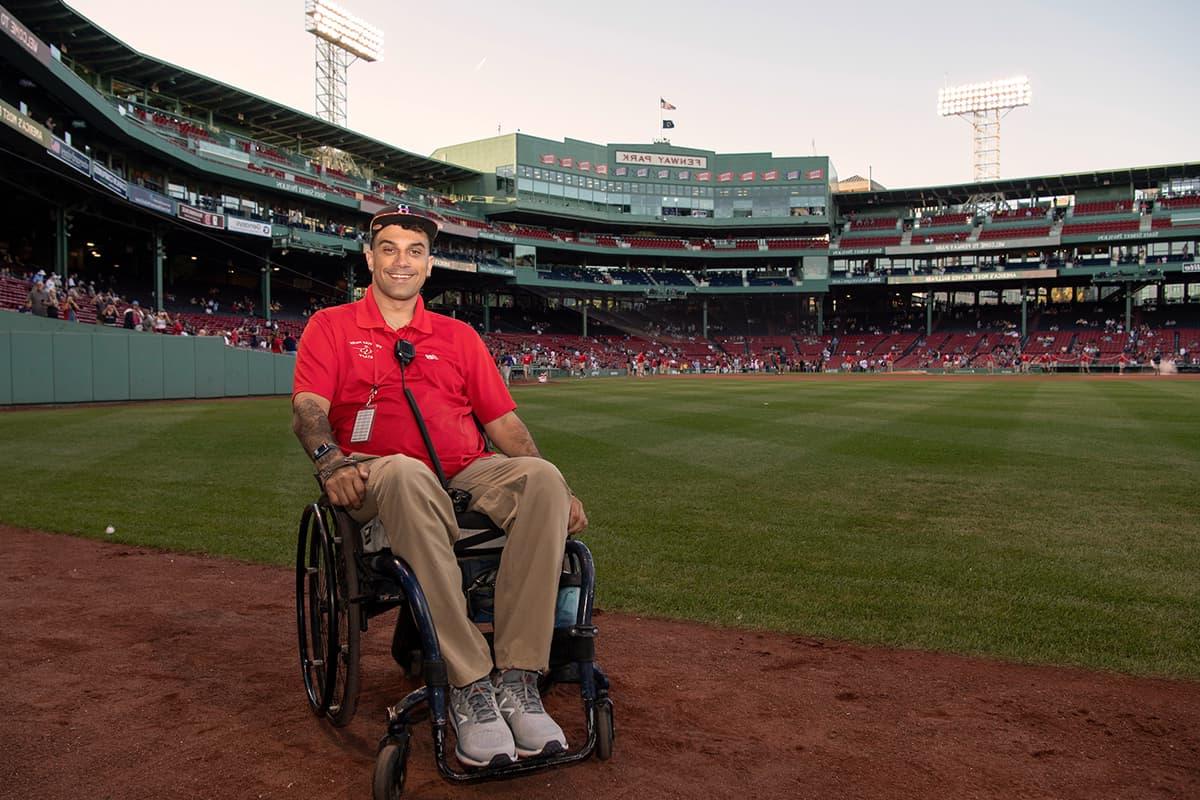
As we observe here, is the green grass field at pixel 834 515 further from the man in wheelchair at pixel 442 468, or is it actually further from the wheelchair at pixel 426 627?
the man in wheelchair at pixel 442 468

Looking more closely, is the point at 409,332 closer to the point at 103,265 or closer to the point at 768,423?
the point at 768,423

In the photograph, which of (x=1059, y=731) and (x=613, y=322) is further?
(x=613, y=322)

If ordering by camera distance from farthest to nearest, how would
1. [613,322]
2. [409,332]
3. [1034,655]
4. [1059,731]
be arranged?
[613,322] → [1034,655] → [409,332] → [1059,731]

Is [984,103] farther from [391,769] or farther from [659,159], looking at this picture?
[391,769]

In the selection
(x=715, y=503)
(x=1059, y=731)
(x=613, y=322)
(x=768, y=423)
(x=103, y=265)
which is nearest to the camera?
(x=1059, y=731)

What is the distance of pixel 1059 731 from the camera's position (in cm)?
327

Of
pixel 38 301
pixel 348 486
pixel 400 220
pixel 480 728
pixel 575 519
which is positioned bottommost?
pixel 480 728

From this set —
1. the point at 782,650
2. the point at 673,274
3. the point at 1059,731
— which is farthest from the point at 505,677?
the point at 673,274

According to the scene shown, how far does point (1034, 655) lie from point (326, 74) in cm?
6499

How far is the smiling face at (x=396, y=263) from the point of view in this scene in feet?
12.4

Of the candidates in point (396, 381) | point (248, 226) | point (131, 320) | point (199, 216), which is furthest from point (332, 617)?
point (248, 226)

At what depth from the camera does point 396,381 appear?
3.59 metres

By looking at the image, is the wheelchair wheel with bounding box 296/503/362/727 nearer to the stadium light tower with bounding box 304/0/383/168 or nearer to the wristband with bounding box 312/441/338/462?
the wristband with bounding box 312/441/338/462

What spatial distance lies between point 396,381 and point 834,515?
17.0ft
